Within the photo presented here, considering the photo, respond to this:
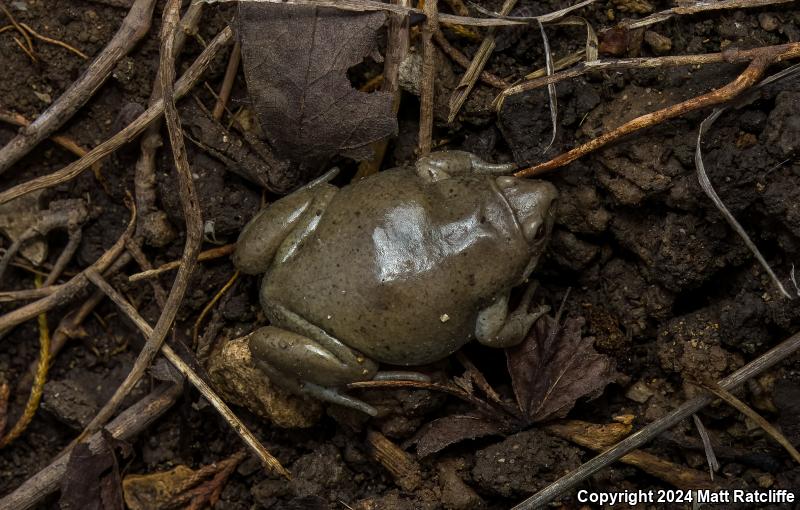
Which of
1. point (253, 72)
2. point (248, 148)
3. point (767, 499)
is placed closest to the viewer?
point (767, 499)

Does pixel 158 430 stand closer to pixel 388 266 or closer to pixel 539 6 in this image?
pixel 388 266

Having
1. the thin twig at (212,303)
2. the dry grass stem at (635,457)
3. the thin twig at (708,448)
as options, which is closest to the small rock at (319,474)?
the thin twig at (212,303)

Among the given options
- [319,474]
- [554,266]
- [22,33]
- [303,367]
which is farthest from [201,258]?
[554,266]

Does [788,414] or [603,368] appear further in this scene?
[603,368]

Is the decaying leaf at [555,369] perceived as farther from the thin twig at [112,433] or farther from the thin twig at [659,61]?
the thin twig at [112,433]

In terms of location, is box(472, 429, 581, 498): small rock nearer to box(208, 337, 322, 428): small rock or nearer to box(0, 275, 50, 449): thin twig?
box(208, 337, 322, 428): small rock

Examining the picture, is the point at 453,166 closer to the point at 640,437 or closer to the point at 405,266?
the point at 405,266

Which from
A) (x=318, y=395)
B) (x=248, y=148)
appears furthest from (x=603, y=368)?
(x=248, y=148)
